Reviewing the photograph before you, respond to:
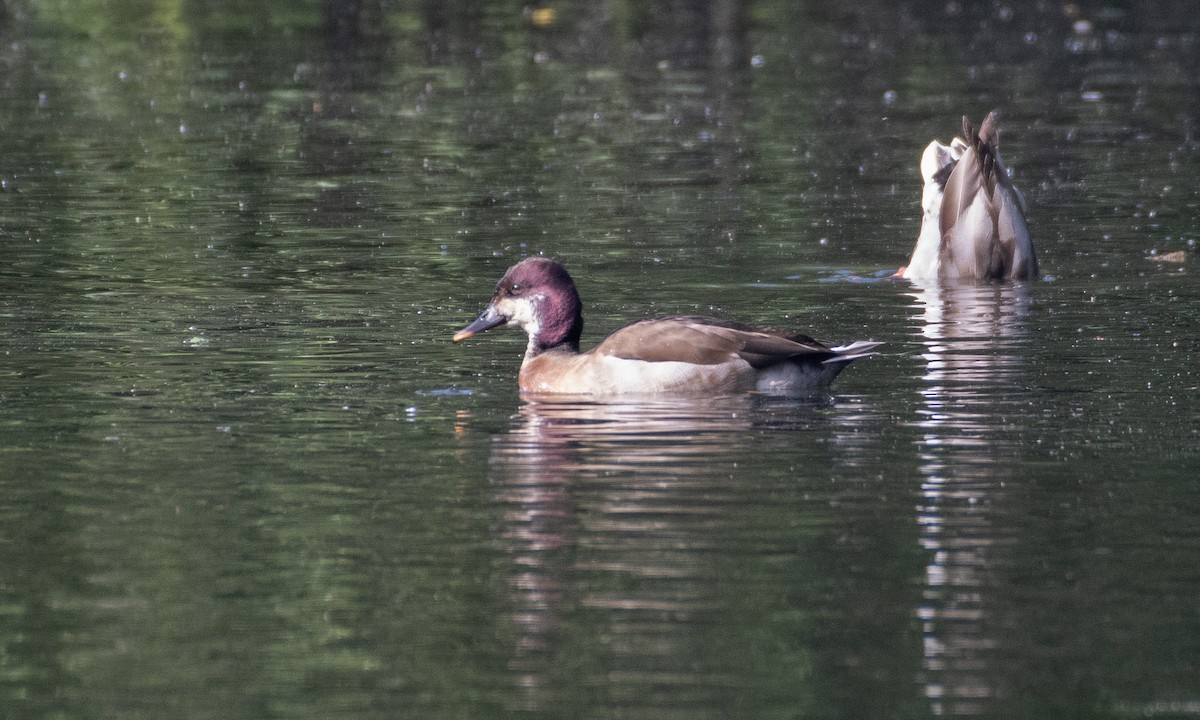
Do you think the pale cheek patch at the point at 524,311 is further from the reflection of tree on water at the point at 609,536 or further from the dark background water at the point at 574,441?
the reflection of tree on water at the point at 609,536

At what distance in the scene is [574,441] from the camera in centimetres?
1120

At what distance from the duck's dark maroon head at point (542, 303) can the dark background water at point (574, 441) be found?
431 millimetres

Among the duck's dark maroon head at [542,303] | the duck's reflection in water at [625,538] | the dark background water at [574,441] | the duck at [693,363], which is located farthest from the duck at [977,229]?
the duck's reflection in water at [625,538]

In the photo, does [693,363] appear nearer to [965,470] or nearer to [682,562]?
[965,470]

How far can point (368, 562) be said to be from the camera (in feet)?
29.2

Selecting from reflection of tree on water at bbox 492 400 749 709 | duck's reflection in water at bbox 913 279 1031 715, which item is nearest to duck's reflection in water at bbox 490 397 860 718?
reflection of tree on water at bbox 492 400 749 709

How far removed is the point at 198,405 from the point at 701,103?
1843cm

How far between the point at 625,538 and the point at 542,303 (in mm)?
4164

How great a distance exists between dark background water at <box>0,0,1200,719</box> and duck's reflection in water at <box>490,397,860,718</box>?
0.02m

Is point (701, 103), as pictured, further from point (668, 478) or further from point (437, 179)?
point (668, 478)


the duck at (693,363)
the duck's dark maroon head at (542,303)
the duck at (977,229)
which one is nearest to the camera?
the duck at (693,363)

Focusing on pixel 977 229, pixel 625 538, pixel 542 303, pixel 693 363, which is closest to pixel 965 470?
pixel 625 538

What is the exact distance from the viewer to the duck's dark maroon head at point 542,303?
13094mm

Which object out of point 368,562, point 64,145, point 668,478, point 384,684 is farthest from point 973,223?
point 64,145
